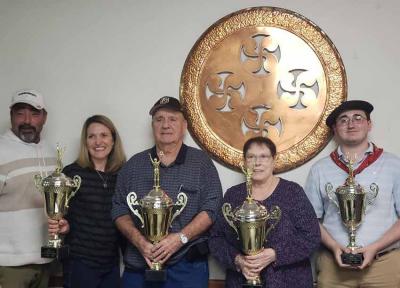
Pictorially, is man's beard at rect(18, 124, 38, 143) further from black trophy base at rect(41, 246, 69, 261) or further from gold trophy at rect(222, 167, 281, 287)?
gold trophy at rect(222, 167, 281, 287)

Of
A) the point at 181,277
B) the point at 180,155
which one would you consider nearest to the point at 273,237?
the point at 181,277

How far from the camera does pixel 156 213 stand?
1.99m

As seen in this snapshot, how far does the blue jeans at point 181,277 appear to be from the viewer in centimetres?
212

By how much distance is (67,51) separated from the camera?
2697 mm

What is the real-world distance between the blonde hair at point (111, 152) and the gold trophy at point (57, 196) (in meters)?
0.18

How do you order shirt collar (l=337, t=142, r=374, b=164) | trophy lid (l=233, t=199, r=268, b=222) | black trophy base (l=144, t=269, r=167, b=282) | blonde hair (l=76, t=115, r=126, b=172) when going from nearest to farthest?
1. trophy lid (l=233, t=199, r=268, b=222)
2. black trophy base (l=144, t=269, r=167, b=282)
3. shirt collar (l=337, t=142, r=374, b=164)
4. blonde hair (l=76, t=115, r=126, b=172)

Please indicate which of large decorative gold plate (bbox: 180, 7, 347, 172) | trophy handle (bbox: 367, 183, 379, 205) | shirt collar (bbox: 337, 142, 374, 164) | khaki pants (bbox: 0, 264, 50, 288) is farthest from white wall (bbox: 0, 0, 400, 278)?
khaki pants (bbox: 0, 264, 50, 288)

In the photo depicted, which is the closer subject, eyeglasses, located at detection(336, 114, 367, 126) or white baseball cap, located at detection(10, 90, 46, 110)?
eyeglasses, located at detection(336, 114, 367, 126)

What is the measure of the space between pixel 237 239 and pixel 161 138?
59cm

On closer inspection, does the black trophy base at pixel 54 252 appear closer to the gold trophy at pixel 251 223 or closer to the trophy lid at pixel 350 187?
the gold trophy at pixel 251 223

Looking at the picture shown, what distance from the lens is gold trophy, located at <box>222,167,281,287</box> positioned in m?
1.86

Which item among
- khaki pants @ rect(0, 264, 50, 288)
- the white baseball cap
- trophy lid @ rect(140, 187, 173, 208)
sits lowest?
khaki pants @ rect(0, 264, 50, 288)

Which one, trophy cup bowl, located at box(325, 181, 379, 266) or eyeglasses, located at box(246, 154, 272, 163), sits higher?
eyeglasses, located at box(246, 154, 272, 163)

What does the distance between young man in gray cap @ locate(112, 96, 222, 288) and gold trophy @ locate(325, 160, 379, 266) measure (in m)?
0.54
